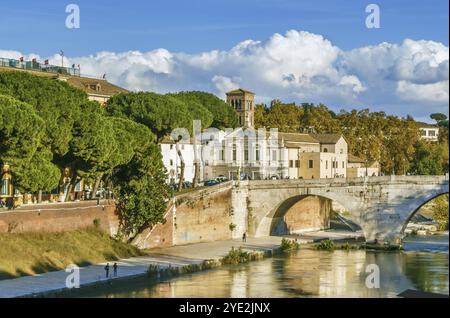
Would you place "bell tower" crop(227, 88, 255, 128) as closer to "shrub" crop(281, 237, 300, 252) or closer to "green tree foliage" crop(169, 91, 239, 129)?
"green tree foliage" crop(169, 91, 239, 129)

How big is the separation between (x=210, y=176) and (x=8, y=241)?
37.3 metres

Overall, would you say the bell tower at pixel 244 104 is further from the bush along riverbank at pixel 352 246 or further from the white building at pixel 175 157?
the bush along riverbank at pixel 352 246

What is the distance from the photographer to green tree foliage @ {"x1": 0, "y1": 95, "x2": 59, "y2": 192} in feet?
155

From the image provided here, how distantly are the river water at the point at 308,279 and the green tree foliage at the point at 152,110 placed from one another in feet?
45.8

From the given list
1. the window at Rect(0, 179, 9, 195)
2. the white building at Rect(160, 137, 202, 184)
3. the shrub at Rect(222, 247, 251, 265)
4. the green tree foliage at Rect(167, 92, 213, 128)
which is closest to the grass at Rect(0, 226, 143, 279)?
the shrub at Rect(222, 247, 251, 265)

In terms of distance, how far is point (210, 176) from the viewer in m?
84.0

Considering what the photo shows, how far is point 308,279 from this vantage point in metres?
48.1

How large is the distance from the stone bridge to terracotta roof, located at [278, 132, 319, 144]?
656 inches

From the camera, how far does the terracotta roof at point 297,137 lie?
281ft

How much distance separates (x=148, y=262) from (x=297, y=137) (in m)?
37.7

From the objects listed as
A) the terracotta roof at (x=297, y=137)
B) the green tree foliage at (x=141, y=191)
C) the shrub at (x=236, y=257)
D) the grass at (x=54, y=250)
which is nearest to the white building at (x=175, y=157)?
the terracotta roof at (x=297, y=137)

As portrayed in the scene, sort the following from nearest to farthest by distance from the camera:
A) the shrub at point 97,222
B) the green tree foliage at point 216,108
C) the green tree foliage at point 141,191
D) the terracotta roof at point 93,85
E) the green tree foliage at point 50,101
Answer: the green tree foliage at point 50,101
the shrub at point 97,222
the green tree foliage at point 141,191
the terracotta roof at point 93,85
the green tree foliage at point 216,108

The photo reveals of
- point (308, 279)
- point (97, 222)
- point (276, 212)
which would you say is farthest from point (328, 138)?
point (308, 279)
